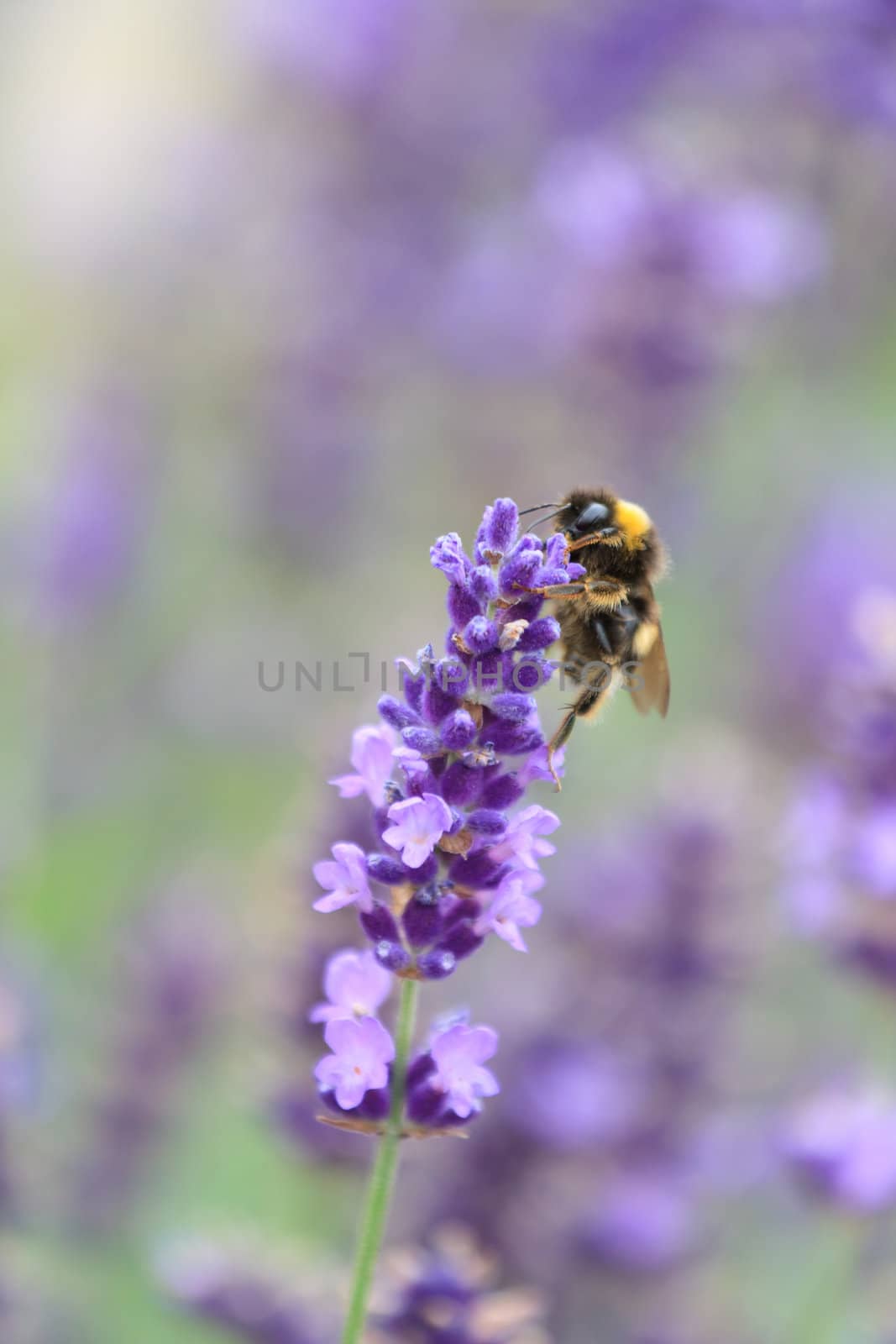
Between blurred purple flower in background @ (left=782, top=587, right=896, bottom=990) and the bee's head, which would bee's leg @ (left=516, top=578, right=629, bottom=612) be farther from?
blurred purple flower in background @ (left=782, top=587, right=896, bottom=990)

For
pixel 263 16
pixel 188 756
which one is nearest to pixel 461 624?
pixel 188 756

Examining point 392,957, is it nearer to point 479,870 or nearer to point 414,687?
point 479,870

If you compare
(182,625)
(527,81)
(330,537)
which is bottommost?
(182,625)

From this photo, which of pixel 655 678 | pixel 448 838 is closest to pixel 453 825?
pixel 448 838

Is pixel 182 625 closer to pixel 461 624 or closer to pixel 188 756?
pixel 188 756

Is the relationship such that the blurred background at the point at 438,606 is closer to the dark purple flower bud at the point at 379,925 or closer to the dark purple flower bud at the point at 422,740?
the dark purple flower bud at the point at 379,925

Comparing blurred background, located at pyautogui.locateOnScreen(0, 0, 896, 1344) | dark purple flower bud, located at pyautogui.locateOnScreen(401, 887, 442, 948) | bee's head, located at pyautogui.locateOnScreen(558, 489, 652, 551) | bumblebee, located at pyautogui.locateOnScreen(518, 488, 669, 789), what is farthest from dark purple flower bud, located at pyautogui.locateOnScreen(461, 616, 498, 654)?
blurred background, located at pyautogui.locateOnScreen(0, 0, 896, 1344)
